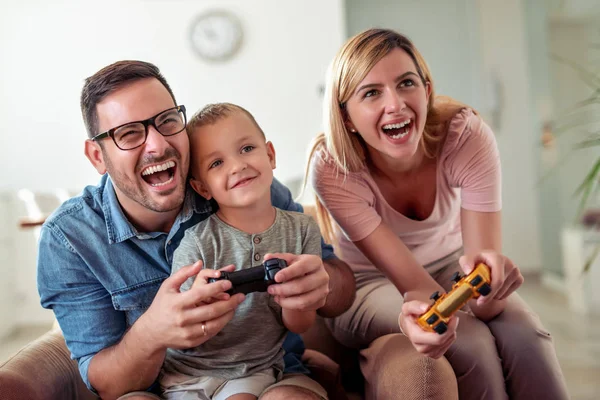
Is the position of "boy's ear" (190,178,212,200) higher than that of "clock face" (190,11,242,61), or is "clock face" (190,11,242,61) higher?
"clock face" (190,11,242,61)

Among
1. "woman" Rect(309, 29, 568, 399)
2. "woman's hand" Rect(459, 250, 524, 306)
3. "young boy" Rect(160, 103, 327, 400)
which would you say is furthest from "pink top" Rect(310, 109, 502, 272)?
"woman's hand" Rect(459, 250, 524, 306)

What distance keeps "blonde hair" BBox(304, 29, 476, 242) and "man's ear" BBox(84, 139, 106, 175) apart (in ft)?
1.84

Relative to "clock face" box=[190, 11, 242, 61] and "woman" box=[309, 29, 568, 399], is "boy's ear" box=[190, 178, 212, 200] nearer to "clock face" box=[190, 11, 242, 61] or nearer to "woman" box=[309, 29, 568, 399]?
"woman" box=[309, 29, 568, 399]

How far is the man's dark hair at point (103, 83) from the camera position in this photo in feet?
3.90

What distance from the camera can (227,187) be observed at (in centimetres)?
121

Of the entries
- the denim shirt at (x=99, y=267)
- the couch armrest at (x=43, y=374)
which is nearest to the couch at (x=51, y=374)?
the couch armrest at (x=43, y=374)

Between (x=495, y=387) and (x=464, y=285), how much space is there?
0.44 meters

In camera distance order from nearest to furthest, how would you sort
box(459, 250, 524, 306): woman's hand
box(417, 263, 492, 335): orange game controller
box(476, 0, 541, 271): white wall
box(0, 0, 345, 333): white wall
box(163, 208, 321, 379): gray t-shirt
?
box(417, 263, 492, 335): orange game controller → box(459, 250, 524, 306): woman's hand → box(163, 208, 321, 379): gray t-shirt → box(0, 0, 345, 333): white wall → box(476, 0, 541, 271): white wall

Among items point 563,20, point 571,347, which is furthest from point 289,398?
point 563,20

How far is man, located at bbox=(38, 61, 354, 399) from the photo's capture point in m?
1.16

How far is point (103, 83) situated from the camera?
46.8 inches

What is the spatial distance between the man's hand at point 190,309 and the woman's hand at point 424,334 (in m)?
0.32

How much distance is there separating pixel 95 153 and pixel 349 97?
611 millimetres

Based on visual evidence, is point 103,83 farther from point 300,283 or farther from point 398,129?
point 398,129
